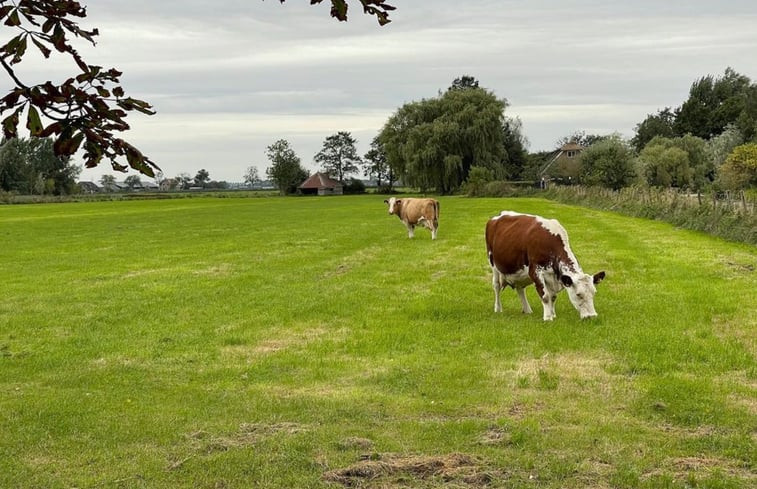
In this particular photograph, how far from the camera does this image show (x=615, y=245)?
23.8m

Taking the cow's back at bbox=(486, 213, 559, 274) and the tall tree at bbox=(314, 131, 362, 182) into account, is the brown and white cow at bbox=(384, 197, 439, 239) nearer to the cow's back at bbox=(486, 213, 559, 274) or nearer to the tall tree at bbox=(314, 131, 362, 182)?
the cow's back at bbox=(486, 213, 559, 274)

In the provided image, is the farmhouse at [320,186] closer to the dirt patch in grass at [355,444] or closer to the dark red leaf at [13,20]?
the dirt patch in grass at [355,444]

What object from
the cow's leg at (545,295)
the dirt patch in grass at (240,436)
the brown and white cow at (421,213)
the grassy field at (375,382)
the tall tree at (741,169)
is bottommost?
the grassy field at (375,382)

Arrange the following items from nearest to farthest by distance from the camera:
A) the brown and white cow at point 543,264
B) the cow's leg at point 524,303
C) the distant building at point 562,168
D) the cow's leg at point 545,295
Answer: the brown and white cow at point 543,264 → the cow's leg at point 545,295 → the cow's leg at point 524,303 → the distant building at point 562,168

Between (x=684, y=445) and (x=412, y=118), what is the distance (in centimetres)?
8021

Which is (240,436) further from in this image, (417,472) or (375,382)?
(375,382)

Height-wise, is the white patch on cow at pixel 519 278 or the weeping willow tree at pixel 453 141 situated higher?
the weeping willow tree at pixel 453 141

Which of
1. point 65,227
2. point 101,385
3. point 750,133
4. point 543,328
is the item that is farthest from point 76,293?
point 750,133

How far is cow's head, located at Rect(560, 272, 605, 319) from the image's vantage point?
11359mm

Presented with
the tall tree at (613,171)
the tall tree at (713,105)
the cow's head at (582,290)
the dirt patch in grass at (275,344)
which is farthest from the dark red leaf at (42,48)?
the tall tree at (713,105)

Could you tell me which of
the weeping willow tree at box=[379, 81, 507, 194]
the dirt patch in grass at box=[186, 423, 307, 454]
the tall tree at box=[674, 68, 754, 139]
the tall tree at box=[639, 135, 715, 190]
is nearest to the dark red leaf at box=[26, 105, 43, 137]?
the dirt patch in grass at box=[186, 423, 307, 454]

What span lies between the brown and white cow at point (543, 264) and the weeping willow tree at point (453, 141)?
6600 centimetres

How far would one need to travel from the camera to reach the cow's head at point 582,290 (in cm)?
1136

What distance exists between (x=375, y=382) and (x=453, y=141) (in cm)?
7256
